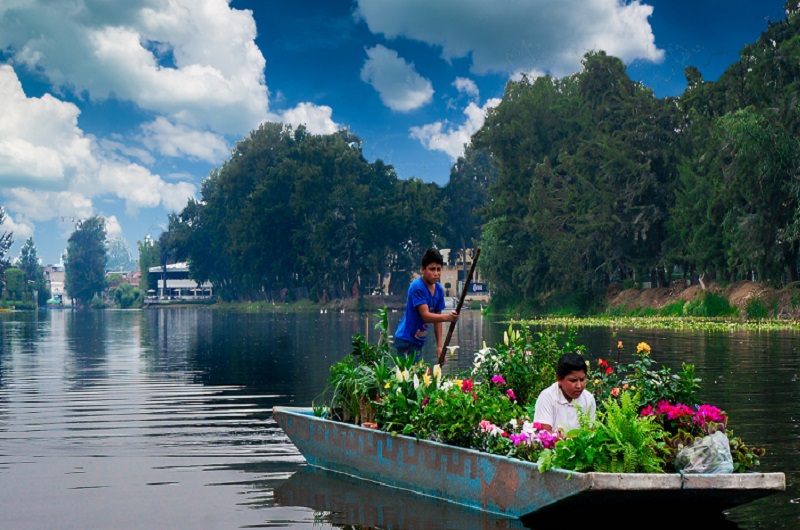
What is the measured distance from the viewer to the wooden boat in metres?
8.36

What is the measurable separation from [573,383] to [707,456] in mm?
1458

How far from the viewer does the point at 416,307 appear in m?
12.8

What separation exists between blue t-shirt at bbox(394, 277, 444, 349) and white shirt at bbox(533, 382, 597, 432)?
3063 mm

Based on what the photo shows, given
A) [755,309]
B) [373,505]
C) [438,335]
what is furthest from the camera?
[755,309]

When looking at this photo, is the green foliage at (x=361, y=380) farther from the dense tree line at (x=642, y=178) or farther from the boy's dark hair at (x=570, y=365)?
the dense tree line at (x=642, y=178)

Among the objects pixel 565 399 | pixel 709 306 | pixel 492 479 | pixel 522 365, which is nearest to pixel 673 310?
pixel 709 306

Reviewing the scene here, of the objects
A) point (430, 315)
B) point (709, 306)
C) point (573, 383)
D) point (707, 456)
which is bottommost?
point (707, 456)

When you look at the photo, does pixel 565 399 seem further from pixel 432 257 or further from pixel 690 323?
pixel 690 323

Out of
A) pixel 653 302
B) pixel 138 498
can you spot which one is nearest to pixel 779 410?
pixel 138 498

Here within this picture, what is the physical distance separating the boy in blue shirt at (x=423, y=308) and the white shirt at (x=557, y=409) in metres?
2.65

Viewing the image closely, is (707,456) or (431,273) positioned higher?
(431,273)

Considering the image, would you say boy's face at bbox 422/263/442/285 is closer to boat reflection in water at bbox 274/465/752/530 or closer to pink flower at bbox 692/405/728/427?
boat reflection in water at bbox 274/465/752/530

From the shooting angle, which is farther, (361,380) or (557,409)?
(361,380)

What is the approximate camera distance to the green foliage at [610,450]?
28.4 feet
